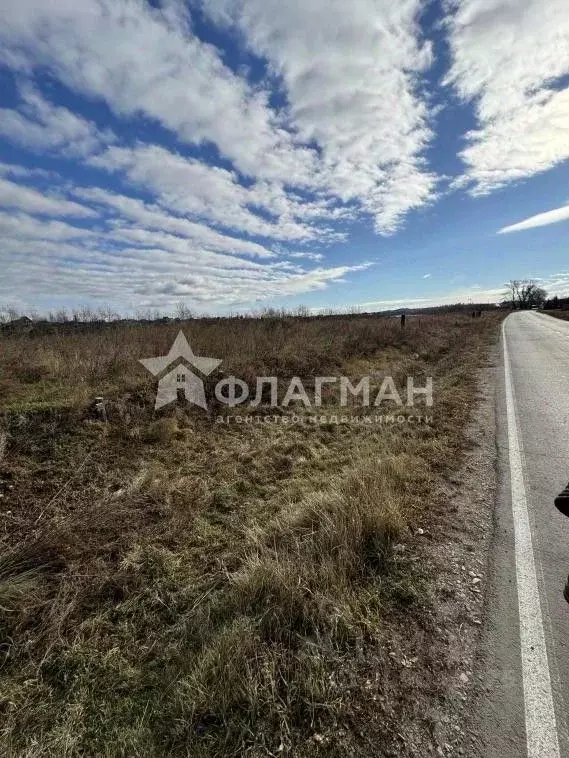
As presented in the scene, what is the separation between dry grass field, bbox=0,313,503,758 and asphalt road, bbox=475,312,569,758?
0.33 meters

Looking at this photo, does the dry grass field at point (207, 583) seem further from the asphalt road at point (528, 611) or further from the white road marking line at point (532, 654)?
the white road marking line at point (532, 654)

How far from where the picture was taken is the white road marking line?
5.84ft

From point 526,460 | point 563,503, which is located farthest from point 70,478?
point 526,460

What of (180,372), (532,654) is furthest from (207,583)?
(180,372)

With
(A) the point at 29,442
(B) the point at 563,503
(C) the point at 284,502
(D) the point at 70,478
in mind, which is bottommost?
(C) the point at 284,502

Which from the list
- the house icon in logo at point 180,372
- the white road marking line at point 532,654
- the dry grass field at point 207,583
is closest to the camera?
the white road marking line at point 532,654

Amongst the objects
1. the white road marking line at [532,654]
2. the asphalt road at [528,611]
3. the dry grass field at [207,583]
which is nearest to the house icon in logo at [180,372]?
the dry grass field at [207,583]

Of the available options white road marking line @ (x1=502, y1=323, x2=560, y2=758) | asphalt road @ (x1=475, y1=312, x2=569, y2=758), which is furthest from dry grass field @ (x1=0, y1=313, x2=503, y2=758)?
white road marking line @ (x1=502, y1=323, x2=560, y2=758)

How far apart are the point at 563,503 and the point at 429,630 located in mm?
1657

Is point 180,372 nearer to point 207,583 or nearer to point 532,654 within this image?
point 207,583

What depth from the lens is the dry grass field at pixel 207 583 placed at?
6.55 feet

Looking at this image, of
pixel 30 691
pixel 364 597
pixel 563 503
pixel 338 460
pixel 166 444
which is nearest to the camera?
→ pixel 563 503

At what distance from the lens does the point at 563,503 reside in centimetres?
132

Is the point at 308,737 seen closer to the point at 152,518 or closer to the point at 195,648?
the point at 195,648
